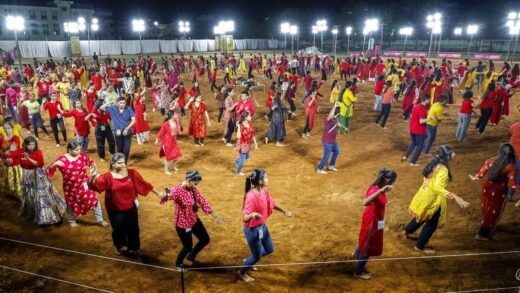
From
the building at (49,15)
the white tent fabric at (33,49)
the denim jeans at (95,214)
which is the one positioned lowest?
the denim jeans at (95,214)

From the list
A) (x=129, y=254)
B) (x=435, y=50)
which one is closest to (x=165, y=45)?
(x=435, y=50)

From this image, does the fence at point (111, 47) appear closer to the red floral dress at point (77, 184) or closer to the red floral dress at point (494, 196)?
the red floral dress at point (77, 184)

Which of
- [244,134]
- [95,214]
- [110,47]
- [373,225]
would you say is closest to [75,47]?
[110,47]

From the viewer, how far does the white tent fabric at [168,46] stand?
2031 inches

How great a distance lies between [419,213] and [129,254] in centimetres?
463

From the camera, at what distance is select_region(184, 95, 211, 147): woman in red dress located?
11.7 meters

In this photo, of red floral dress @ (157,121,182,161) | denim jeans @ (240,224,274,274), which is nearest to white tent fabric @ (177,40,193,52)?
red floral dress @ (157,121,182,161)

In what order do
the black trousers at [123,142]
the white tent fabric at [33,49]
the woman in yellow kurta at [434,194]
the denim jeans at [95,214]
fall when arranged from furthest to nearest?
1. the white tent fabric at [33,49]
2. the black trousers at [123,142]
3. the denim jeans at [95,214]
4. the woman in yellow kurta at [434,194]

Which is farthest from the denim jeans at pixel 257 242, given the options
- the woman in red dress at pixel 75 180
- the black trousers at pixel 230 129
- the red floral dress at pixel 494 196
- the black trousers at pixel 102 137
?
the black trousers at pixel 230 129

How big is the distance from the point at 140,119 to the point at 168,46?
43.5 meters

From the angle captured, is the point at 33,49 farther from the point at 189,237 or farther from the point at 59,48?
the point at 189,237

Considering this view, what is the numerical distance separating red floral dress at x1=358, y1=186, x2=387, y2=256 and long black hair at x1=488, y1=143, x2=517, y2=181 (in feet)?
7.89

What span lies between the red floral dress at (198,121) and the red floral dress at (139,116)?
5.36 feet

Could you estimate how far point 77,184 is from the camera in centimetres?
619
